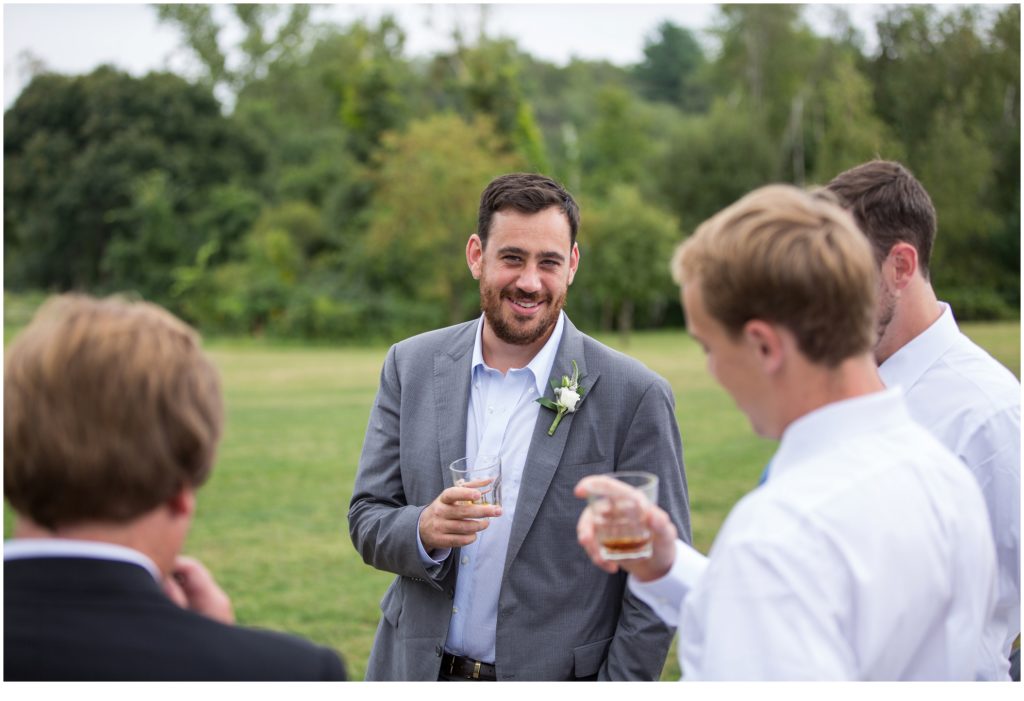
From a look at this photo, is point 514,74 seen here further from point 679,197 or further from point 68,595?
point 68,595

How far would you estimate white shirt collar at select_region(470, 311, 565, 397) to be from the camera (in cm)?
335

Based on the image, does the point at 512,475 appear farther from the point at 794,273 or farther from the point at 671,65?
the point at 671,65

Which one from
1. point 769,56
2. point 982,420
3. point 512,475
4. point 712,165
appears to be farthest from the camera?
point 769,56

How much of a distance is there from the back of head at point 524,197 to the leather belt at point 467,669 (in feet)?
4.83

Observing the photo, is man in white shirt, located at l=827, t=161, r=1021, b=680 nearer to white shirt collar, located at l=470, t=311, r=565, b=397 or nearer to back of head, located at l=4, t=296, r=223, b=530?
white shirt collar, located at l=470, t=311, r=565, b=397

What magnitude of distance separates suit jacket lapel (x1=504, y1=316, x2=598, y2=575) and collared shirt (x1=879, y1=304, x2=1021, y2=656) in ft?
3.44

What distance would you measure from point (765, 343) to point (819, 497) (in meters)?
0.30

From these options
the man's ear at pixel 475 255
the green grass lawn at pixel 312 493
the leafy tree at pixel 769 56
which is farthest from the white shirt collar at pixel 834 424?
the leafy tree at pixel 769 56

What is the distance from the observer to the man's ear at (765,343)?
1.75 m

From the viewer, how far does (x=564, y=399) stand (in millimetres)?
3207

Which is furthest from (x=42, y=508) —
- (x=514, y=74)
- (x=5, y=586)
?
(x=514, y=74)

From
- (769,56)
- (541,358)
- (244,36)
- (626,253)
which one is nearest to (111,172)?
(244,36)

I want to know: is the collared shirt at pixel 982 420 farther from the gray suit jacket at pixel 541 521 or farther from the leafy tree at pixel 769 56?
the leafy tree at pixel 769 56

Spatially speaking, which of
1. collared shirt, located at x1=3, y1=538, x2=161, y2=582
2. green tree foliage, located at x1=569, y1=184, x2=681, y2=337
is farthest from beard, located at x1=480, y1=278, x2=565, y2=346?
green tree foliage, located at x1=569, y1=184, x2=681, y2=337
